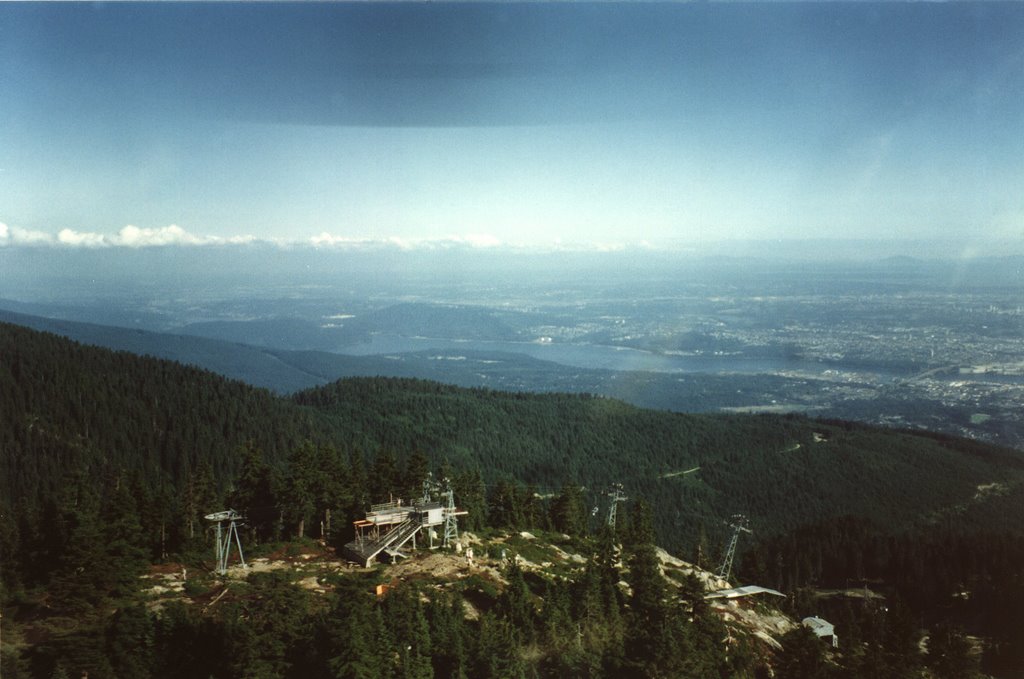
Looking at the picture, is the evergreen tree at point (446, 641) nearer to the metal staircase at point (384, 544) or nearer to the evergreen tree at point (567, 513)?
the metal staircase at point (384, 544)

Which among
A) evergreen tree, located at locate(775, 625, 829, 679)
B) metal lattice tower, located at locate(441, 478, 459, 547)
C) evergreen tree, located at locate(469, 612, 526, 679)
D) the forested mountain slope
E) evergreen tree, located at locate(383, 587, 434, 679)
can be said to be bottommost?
the forested mountain slope

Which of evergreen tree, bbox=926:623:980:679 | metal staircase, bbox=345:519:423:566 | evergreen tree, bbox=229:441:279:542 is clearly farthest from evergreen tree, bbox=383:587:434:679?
evergreen tree, bbox=926:623:980:679

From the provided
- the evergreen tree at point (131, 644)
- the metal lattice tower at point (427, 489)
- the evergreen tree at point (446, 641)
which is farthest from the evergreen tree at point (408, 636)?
the metal lattice tower at point (427, 489)

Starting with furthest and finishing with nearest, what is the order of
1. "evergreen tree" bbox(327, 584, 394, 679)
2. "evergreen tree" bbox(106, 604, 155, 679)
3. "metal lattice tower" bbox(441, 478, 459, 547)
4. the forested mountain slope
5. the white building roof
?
the forested mountain slope, the white building roof, "metal lattice tower" bbox(441, 478, 459, 547), "evergreen tree" bbox(106, 604, 155, 679), "evergreen tree" bbox(327, 584, 394, 679)

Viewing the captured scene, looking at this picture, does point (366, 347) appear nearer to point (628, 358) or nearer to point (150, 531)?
point (628, 358)

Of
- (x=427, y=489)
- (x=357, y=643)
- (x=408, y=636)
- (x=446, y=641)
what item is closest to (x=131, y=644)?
(x=357, y=643)

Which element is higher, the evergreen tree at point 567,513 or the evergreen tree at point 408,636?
the evergreen tree at point 408,636

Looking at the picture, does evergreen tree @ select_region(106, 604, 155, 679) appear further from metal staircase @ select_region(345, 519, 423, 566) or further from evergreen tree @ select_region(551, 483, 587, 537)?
evergreen tree @ select_region(551, 483, 587, 537)

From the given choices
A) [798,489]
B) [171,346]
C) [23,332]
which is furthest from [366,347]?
[798,489]

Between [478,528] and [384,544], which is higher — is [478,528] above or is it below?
below

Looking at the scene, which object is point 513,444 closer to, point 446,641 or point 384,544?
point 384,544
